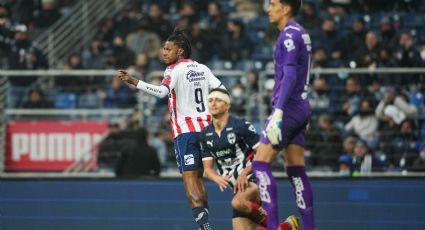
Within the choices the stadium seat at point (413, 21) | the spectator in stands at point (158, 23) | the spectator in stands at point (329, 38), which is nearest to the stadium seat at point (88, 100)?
the spectator in stands at point (158, 23)

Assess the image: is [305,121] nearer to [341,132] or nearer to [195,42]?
[341,132]

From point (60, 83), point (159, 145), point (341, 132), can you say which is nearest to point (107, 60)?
point (60, 83)

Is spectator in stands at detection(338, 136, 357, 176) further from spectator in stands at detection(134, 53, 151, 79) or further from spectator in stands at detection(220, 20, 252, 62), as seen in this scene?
spectator in stands at detection(134, 53, 151, 79)

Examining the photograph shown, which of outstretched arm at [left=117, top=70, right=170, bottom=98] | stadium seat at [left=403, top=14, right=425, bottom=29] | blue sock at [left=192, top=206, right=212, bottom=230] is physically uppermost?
stadium seat at [left=403, top=14, right=425, bottom=29]

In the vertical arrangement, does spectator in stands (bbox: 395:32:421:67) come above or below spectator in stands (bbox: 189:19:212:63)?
below

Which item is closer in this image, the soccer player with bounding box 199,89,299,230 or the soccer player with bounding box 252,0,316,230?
the soccer player with bounding box 252,0,316,230

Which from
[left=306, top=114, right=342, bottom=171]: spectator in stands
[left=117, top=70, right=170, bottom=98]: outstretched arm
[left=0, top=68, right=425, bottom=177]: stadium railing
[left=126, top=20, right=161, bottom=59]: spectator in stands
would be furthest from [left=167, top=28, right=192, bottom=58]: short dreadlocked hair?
[left=126, top=20, right=161, bottom=59]: spectator in stands

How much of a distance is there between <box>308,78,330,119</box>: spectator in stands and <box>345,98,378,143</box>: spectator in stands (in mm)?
614

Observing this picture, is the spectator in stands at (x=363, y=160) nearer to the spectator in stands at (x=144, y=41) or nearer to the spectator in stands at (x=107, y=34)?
the spectator in stands at (x=144, y=41)

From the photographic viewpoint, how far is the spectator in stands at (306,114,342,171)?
13.3m

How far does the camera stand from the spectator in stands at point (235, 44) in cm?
1648

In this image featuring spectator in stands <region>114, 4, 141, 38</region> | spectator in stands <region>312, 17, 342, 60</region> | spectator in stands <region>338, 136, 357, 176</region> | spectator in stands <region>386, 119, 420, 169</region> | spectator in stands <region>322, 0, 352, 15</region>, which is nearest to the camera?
spectator in stands <region>338, 136, 357, 176</region>

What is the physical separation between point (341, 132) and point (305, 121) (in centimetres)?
566

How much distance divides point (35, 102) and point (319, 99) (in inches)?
180
